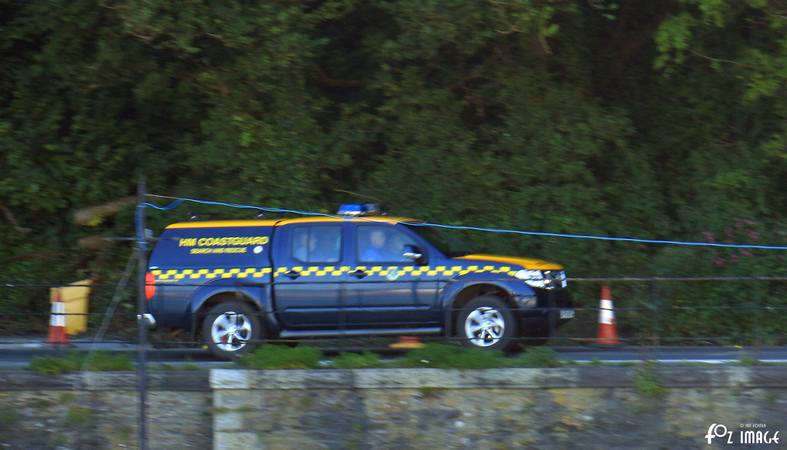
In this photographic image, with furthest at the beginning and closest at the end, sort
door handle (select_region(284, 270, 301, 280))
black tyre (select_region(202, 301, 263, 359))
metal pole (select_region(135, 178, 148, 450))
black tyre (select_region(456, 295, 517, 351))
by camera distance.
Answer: door handle (select_region(284, 270, 301, 280)) → black tyre (select_region(202, 301, 263, 359)) → black tyre (select_region(456, 295, 517, 351)) → metal pole (select_region(135, 178, 148, 450))

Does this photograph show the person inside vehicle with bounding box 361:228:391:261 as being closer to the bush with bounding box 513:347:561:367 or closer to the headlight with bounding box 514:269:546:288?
the headlight with bounding box 514:269:546:288

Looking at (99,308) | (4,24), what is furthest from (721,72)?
(4,24)

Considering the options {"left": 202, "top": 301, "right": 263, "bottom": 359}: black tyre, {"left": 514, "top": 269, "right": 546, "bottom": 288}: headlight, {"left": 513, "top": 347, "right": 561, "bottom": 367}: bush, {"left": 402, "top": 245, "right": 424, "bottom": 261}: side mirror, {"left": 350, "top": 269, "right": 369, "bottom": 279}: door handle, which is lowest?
{"left": 513, "top": 347, "right": 561, "bottom": 367}: bush

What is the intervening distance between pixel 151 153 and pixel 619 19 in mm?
8908

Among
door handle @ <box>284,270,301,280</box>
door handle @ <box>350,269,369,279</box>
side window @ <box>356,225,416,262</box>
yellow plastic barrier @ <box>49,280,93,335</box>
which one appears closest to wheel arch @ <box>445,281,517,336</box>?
side window @ <box>356,225,416,262</box>

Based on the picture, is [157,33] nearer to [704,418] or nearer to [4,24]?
[4,24]

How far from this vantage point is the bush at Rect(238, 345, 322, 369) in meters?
9.52

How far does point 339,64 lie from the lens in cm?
1830

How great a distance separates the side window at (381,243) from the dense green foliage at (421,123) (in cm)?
393

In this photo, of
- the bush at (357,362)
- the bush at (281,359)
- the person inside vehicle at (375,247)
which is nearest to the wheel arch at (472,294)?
the person inside vehicle at (375,247)

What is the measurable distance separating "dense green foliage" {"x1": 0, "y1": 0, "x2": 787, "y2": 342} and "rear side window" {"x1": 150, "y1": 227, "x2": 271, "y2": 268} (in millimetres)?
3588

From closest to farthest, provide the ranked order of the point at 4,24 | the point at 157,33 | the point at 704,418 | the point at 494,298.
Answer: the point at 704,418
the point at 494,298
the point at 157,33
the point at 4,24

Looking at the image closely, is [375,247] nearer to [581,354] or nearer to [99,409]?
[581,354]

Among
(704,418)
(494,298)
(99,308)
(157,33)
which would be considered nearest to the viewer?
(704,418)
